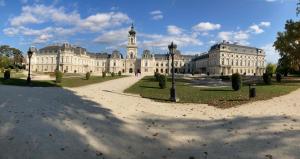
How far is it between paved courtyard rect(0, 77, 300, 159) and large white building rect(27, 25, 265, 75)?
89458 mm

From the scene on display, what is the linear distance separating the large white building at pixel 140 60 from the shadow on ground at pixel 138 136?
298 feet

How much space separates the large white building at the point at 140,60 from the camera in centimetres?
11044

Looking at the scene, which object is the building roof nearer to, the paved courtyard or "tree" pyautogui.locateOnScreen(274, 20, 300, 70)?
"tree" pyautogui.locateOnScreen(274, 20, 300, 70)

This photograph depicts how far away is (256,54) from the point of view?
11950 centimetres

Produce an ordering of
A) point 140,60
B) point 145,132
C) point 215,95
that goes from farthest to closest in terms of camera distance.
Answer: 1. point 140,60
2. point 215,95
3. point 145,132

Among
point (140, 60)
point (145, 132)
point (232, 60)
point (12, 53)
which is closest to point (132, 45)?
point (140, 60)

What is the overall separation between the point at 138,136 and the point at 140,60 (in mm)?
119386

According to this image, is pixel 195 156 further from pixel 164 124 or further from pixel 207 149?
pixel 164 124

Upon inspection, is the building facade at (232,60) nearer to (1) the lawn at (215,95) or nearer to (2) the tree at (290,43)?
(2) the tree at (290,43)

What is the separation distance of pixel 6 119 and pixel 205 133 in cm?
615

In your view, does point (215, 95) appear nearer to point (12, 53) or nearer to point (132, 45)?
point (12, 53)

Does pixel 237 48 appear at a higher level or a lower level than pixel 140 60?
higher

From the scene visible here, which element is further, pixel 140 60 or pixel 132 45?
pixel 140 60

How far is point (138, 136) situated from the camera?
8.01 metres
